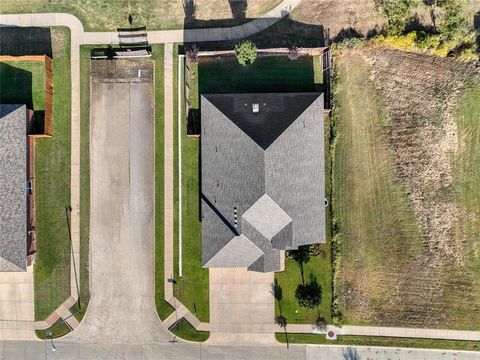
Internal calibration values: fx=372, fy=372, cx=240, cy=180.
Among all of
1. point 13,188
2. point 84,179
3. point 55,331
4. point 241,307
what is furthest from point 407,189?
point 13,188

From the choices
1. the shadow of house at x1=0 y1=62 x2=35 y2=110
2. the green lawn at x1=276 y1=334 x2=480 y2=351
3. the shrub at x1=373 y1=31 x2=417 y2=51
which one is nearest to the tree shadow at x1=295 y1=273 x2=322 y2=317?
the green lawn at x1=276 y1=334 x2=480 y2=351

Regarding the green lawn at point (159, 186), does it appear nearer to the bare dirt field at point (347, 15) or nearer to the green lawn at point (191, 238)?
the green lawn at point (191, 238)

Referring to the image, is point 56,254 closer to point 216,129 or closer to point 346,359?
point 216,129

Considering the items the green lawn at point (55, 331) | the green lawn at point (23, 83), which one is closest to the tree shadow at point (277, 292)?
the green lawn at point (55, 331)

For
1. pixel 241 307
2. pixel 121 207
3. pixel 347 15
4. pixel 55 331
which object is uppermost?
pixel 347 15

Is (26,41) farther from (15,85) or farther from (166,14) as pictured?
(166,14)

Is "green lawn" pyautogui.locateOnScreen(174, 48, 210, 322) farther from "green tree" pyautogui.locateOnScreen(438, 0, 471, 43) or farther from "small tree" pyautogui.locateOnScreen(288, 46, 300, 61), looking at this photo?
"green tree" pyautogui.locateOnScreen(438, 0, 471, 43)
